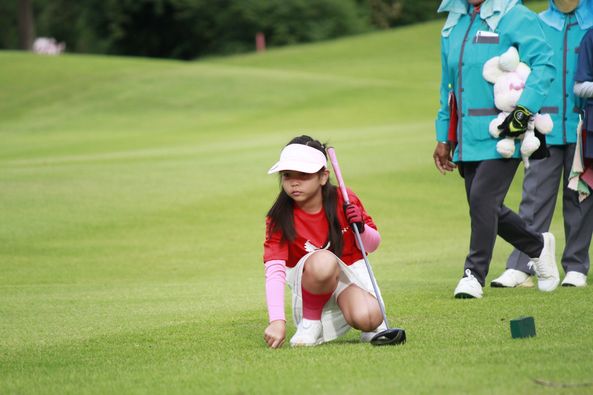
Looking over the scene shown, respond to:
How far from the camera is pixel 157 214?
51.4 ft

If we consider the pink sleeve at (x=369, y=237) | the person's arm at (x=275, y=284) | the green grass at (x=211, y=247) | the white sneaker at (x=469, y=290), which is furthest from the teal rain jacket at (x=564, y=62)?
the person's arm at (x=275, y=284)

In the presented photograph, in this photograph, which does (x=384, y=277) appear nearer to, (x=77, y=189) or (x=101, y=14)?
(x=77, y=189)

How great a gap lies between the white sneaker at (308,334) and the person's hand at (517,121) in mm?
2246

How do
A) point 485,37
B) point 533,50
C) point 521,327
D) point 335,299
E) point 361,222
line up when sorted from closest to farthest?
point 521,327 → point 361,222 → point 335,299 → point 533,50 → point 485,37

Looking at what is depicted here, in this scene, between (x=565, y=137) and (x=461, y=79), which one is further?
(x=565, y=137)

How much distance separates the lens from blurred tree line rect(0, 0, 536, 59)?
73625 millimetres

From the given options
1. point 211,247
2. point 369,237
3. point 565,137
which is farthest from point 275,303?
point 211,247

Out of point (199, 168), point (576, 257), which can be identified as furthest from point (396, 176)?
point (576, 257)

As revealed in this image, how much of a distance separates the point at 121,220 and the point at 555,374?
34.2 feet

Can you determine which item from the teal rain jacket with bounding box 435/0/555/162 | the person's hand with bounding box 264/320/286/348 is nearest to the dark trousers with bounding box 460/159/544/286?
the teal rain jacket with bounding box 435/0/555/162

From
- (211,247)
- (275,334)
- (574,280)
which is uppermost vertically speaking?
(275,334)

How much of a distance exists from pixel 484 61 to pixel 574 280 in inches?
74.8

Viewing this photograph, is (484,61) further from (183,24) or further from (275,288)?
(183,24)

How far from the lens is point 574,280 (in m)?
9.22
